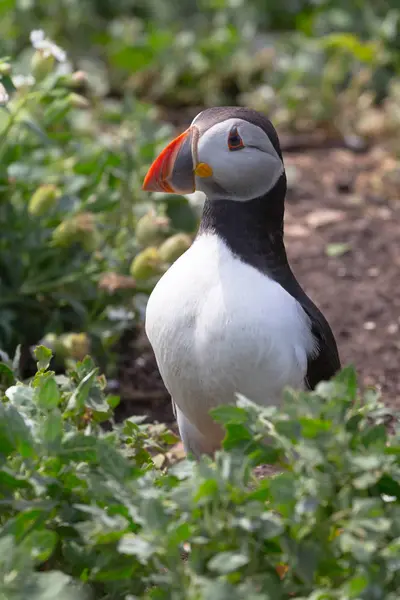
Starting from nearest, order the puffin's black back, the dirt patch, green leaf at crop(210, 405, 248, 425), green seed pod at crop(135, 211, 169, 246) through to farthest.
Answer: green leaf at crop(210, 405, 248, 425) < the puffin's black back < green seed pod at crop(135, 211, 169, 246) < the dirt patch

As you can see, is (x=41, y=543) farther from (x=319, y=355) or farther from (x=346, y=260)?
(x=346, y=260)

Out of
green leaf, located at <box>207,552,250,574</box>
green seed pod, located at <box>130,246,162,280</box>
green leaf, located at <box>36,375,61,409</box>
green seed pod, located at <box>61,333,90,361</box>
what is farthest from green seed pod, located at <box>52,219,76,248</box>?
green leaf, located at <box>207,552,250,574</box>

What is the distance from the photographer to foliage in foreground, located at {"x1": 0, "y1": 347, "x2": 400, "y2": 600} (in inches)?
84.7

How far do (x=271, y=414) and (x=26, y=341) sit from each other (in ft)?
7.28

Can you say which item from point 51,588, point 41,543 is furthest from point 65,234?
point 51,588

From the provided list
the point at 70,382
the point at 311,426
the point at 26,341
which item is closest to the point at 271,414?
the point at 311,426

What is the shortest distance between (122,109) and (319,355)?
316cm

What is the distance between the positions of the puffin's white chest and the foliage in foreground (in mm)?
518

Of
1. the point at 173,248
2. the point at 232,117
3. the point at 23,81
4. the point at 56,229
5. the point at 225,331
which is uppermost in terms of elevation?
the point at 232,117

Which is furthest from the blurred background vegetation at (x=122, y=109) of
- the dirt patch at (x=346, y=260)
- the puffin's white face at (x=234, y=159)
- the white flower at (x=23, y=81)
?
the puffin's white face at (x=234, y=159)

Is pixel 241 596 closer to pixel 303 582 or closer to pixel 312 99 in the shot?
pixel 303 582

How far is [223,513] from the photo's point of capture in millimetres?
2248

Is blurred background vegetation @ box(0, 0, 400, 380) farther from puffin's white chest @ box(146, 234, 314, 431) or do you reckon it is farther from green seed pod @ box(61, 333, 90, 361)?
puffin's white chest @ box(146, 234, 314, 431)

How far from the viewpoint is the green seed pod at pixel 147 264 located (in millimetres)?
4125
